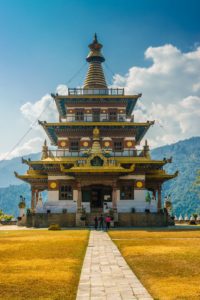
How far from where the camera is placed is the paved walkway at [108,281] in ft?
30.0

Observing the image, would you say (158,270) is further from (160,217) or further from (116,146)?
(116,146)

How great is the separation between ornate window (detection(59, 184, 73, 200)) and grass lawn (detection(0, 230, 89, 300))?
23.9 meters

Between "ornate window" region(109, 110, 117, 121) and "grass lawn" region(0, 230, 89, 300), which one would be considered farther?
"ornate window" region(109, 110, 117, 121)

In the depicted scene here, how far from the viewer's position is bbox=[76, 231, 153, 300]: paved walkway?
9133 millimetres

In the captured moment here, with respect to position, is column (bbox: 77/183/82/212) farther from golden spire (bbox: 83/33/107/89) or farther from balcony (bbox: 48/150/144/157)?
golden spire (bbox: 83/33/107/89)

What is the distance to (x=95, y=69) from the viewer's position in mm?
51688

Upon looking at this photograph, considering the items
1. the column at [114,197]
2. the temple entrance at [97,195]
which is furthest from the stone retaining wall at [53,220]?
the temple entrance at [97,195]

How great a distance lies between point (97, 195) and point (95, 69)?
17.9 m

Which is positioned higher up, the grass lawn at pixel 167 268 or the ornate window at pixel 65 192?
the ornate window at pixel 65 192

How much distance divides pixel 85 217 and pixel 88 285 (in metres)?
28.7

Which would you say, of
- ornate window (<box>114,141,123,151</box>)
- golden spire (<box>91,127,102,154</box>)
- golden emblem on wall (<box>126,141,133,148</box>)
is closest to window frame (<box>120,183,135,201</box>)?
ornate window (<box>114,141,123,151</box>)

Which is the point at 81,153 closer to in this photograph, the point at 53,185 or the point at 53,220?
the point at 53,185

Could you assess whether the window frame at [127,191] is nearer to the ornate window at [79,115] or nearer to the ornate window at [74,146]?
the ornate window at [74,146]

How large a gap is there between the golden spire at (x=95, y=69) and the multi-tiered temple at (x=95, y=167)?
0.86 ft
